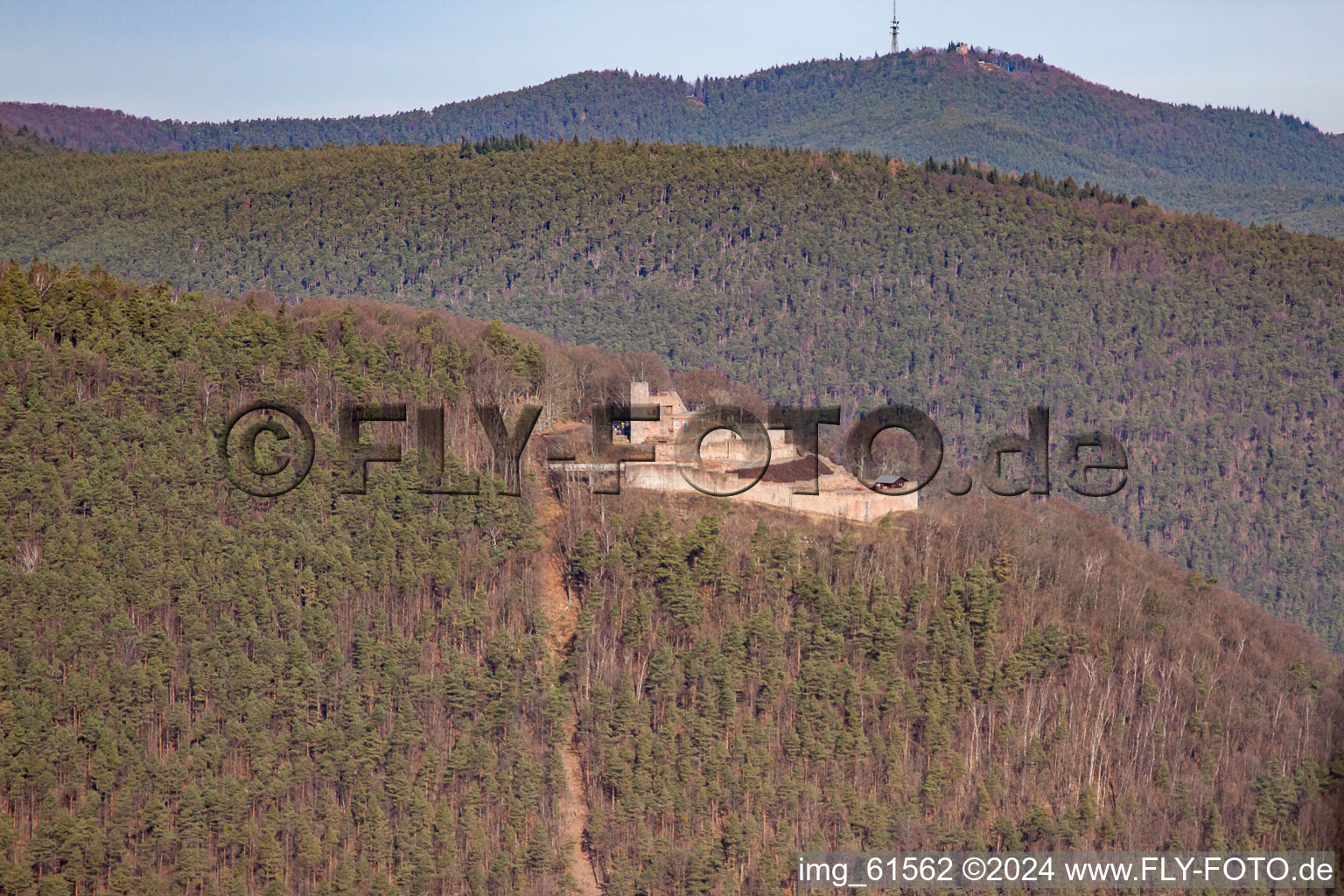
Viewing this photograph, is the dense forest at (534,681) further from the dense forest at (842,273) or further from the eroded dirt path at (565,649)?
the dense forest at (842,273)

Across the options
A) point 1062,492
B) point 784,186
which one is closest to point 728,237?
point 784,186

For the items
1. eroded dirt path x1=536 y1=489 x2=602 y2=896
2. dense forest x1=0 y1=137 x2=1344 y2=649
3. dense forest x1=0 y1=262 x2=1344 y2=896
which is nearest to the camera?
dense forest x1=0 y1=262 x2=1344 y2=896

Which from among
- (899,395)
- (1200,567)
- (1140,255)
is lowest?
(1200,567)

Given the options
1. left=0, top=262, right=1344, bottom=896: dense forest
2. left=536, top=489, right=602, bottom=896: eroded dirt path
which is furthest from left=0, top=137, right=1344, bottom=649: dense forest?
left=536, top=489, right=602, bottom=896: eroded dirt path

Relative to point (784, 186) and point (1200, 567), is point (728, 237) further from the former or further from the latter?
point (1200, 567)

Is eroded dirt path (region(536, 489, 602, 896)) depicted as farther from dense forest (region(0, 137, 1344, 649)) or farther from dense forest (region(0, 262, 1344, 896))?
dense forest (region(0, 137, 1344, 649))

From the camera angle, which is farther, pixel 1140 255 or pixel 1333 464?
pixel 1140 255

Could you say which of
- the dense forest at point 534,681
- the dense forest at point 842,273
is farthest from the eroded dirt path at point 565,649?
the dense forest at point 842,273
